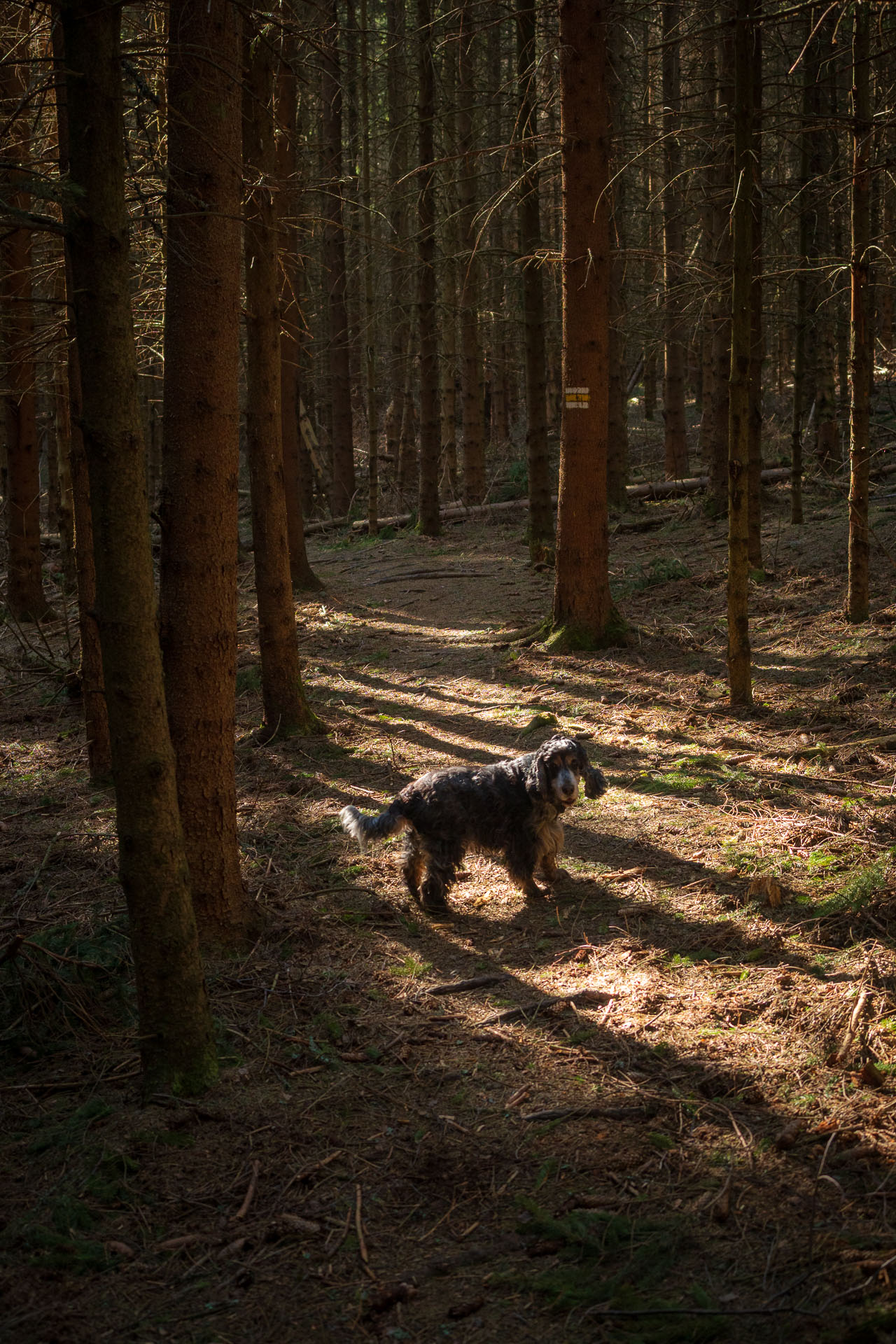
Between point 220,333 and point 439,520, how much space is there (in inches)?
634

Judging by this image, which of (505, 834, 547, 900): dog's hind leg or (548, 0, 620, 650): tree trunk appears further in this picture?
(548, 0, 620, 650): tree trunk

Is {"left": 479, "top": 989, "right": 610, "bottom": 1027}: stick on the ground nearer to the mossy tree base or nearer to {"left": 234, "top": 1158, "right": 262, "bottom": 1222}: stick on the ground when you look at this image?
{"left": 234, "top": 1158, "right": 262, "bottom": 1222}: stick on the ground

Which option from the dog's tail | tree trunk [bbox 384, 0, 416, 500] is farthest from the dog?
tree trunk [bbox 384, 0, 416, 500]

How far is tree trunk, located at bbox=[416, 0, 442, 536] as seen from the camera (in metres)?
18.1

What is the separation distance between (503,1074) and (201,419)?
3.64 meters

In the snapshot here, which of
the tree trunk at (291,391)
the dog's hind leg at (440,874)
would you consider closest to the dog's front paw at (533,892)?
the dog's hind leg at (440,874)

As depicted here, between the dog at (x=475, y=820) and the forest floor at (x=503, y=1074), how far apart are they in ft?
1.02

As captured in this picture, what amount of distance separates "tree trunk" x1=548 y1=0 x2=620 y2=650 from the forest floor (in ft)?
9.13

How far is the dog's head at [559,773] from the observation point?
617cm

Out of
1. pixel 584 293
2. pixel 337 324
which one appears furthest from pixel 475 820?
pixel 337 324

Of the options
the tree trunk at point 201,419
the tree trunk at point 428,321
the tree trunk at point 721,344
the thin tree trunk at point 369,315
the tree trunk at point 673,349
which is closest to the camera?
the tree trunk at point 201,419

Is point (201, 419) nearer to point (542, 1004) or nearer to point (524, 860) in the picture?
point (524, 860)

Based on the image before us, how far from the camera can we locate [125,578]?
13.3 ft

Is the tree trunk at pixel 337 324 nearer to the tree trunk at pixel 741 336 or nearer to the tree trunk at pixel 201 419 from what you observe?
the tree trunk at pixel 741 336
